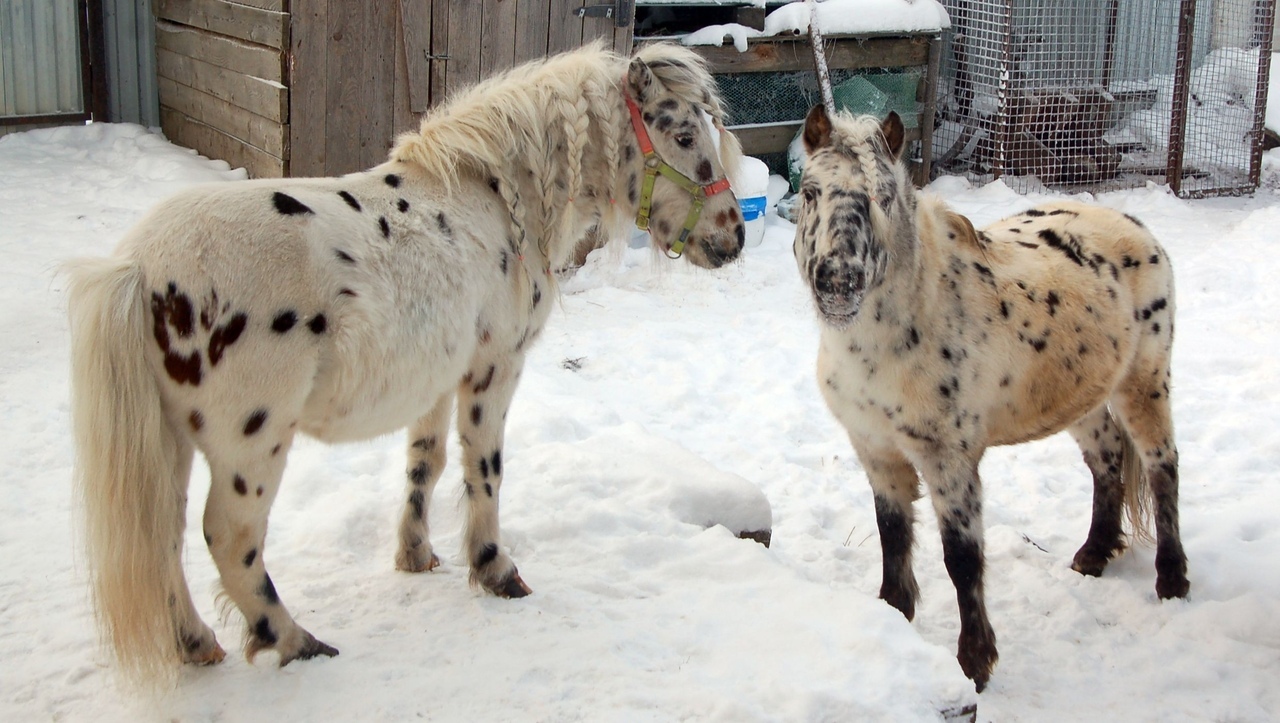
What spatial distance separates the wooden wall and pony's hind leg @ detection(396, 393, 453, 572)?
3.90 m

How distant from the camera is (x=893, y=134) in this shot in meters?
3.68

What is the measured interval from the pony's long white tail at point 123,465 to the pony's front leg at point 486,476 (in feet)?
3.30

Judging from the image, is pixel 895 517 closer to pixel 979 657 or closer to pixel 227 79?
pixel 979 657

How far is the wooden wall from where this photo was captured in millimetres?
6996

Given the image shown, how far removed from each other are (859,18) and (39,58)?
21.9 feet

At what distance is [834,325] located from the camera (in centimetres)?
349

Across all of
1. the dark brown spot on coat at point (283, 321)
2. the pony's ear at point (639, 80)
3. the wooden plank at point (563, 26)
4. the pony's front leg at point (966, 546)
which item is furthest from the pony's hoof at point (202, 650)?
the wooden plank at point (563, 26)

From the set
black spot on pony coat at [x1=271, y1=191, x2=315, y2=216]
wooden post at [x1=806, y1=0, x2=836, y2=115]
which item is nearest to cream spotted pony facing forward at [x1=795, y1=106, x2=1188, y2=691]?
black spot on pony coat at [x1=271, y1=191, x2=315, y2=216]

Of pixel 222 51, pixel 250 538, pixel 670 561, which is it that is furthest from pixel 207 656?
pixel 222 51

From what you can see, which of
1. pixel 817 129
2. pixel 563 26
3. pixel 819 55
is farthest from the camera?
pixel 819 55

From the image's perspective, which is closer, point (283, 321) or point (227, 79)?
point (283, 321)

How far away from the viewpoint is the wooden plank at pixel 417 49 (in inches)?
278

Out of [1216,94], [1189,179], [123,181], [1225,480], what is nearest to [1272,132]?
[1216,94]

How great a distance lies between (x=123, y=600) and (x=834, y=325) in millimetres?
2136
